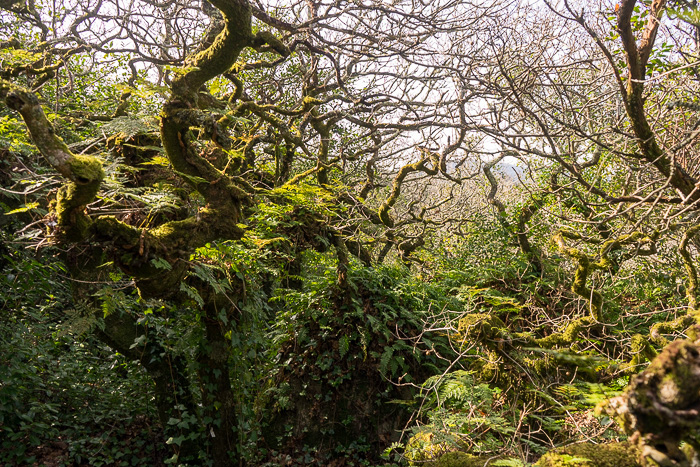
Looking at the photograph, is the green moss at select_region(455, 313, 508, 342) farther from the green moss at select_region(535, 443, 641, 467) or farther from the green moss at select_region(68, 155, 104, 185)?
the green moss at select_region(68, 155, 104, 185)

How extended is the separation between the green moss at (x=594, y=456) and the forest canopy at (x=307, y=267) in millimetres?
22

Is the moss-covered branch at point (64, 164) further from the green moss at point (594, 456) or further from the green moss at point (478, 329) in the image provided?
the green moss at point (594, 456)

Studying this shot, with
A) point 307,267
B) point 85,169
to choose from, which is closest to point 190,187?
point 85,169

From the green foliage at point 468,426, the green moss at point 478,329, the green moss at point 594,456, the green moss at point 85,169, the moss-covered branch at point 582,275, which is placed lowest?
the green foliage at point 468,426

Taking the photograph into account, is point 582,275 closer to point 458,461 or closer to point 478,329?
point 478,329

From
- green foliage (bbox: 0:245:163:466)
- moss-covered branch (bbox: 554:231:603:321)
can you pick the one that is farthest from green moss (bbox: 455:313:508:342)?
green foliage (bbox: 0:245:163:466)

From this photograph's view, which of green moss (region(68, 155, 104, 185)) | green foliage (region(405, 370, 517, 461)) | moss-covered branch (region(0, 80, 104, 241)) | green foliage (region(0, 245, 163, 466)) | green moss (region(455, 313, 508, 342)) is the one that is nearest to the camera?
moss-covered branch (region(0, 80, 104, 241))

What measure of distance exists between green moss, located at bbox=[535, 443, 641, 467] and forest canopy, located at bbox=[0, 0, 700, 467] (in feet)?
0.07

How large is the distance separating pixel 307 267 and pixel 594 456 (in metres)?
6.51

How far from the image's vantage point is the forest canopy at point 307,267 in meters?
3.38

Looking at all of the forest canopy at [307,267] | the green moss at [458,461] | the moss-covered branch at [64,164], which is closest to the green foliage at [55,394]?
the forest canopy at [307,267]

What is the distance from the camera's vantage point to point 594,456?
2213mm

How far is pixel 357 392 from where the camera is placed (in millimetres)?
6562

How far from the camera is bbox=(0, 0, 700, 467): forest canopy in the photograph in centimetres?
338
